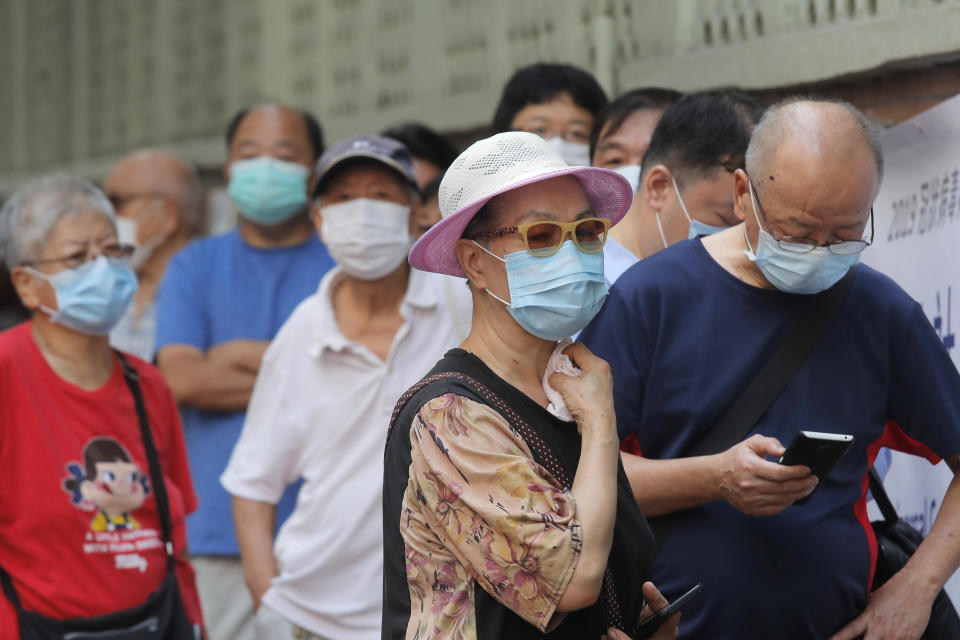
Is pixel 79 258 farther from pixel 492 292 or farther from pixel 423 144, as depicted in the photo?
pixel 492 292

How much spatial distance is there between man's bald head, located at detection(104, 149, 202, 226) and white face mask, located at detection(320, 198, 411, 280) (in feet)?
8.30

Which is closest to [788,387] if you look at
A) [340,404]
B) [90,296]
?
Answer: [340,404]

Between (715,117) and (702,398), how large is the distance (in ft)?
3.41

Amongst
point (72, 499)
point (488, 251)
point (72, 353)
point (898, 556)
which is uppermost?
point (488, 251)

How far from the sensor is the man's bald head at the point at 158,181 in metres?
6.93

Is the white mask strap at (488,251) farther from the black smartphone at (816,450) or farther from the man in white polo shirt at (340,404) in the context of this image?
the man in white polo shirt at (340,404)

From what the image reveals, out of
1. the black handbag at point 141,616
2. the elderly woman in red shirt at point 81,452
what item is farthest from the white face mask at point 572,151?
the black handbag at point 141,616

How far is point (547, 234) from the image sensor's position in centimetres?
276

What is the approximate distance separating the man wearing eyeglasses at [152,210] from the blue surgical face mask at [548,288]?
3955mm

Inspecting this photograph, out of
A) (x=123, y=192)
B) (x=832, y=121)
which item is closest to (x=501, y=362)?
(x=832, y=121)

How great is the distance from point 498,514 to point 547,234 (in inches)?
25.3

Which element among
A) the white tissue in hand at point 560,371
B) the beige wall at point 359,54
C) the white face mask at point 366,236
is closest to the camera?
the white tissue in hand at point 560,371

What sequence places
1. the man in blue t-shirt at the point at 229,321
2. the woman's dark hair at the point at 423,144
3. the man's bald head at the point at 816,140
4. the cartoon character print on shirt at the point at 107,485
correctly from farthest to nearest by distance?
the woman's dark hair at the point at 423,144 < the man in blue t-shirt at the point at 229,321 < the cartoon character print on shirt at the point at 107,485 < the man's bald head at the point at 816,140

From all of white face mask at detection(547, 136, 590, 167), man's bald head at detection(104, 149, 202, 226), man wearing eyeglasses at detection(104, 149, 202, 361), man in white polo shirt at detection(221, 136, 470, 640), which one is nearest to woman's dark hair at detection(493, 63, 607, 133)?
white face mask at detection(547, 136, 590, 167)
